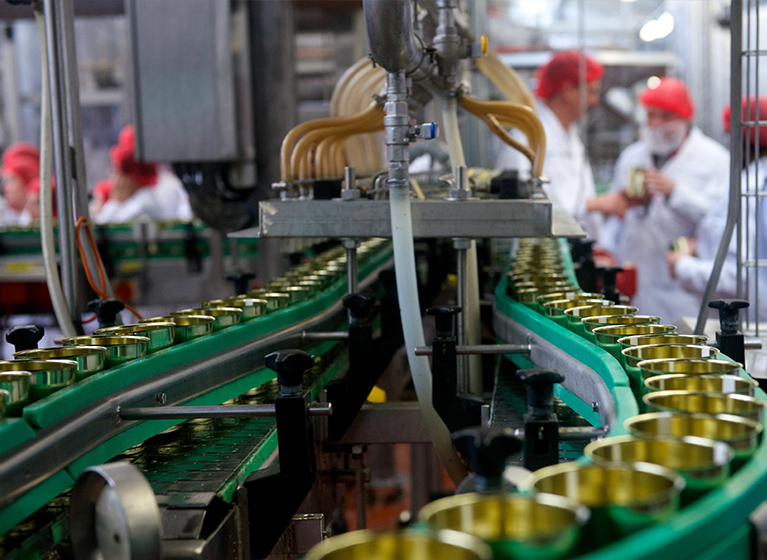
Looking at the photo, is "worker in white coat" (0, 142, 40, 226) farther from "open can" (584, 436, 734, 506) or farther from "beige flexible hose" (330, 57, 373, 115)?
"open can" (584, 436, 734, 506)

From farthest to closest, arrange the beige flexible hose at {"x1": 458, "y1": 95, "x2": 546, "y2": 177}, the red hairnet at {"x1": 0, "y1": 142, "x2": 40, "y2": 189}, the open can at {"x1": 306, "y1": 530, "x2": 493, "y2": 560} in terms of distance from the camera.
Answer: the red hairnet at {"x1": 0, "y1": 142, "x2": 40, "y2": 189} → the beige flexible hose at {"x1": 458, "y1": 95, "x2": 546, "y2": 177} → the open can at {"x1": 306, "y1": 530, "x2": 493, "y2": 560}

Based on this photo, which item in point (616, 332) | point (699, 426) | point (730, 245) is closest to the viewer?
point (699, 426)

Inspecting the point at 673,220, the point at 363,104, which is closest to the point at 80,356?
the point at 363,104

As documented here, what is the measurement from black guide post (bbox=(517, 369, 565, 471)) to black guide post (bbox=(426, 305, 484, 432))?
16.1 inches

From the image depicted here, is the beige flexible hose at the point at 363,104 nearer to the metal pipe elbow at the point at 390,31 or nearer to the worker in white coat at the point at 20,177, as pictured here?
the metal pipe elbow at the point at 390,31

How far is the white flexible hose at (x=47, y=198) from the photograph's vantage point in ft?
5.76

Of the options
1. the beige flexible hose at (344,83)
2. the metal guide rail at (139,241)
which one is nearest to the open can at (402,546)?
the beige flexible hose at (344,83)

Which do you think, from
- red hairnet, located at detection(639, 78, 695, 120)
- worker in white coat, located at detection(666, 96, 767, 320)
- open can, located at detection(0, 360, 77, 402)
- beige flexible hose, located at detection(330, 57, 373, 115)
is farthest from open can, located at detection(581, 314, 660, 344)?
red hairnet, located at detection(639, 78, 695, 120)

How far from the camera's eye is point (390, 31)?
1.25 m

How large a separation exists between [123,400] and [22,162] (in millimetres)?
5823

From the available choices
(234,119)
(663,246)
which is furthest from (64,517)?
(663,246)

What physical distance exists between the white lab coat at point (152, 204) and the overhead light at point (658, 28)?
3.68m

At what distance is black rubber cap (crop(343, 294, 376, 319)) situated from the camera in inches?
55.5

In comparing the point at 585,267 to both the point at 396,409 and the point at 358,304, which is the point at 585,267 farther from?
the point at 358,304
